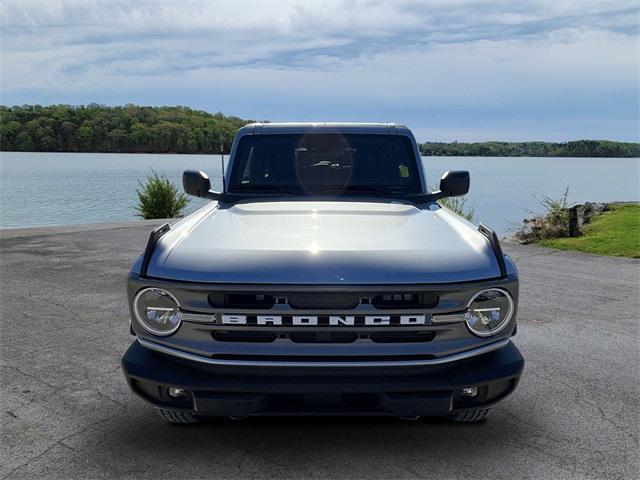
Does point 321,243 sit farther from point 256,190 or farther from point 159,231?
point 256,190

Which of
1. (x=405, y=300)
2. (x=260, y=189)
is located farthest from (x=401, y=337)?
(x=260, y=189)

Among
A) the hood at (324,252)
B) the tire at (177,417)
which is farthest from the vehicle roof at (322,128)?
the tire at (177,417)

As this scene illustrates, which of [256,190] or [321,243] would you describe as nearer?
[321,243]

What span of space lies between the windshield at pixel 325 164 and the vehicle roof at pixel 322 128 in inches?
2.3

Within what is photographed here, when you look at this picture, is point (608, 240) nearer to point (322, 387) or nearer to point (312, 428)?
point (312, 428)

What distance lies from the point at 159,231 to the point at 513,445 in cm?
240

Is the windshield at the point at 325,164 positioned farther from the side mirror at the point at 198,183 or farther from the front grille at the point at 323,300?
the front grille at the point at 323,300

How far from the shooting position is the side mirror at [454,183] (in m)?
5.01

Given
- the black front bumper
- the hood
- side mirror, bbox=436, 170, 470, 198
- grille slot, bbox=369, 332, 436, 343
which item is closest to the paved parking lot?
the black front bumper

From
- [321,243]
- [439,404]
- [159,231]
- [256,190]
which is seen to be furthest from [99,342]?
[439,404]

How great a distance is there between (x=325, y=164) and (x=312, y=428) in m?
2.10

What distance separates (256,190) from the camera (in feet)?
16.0

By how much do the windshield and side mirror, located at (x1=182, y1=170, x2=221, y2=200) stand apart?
19 cm

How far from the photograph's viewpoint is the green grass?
12070 mm
